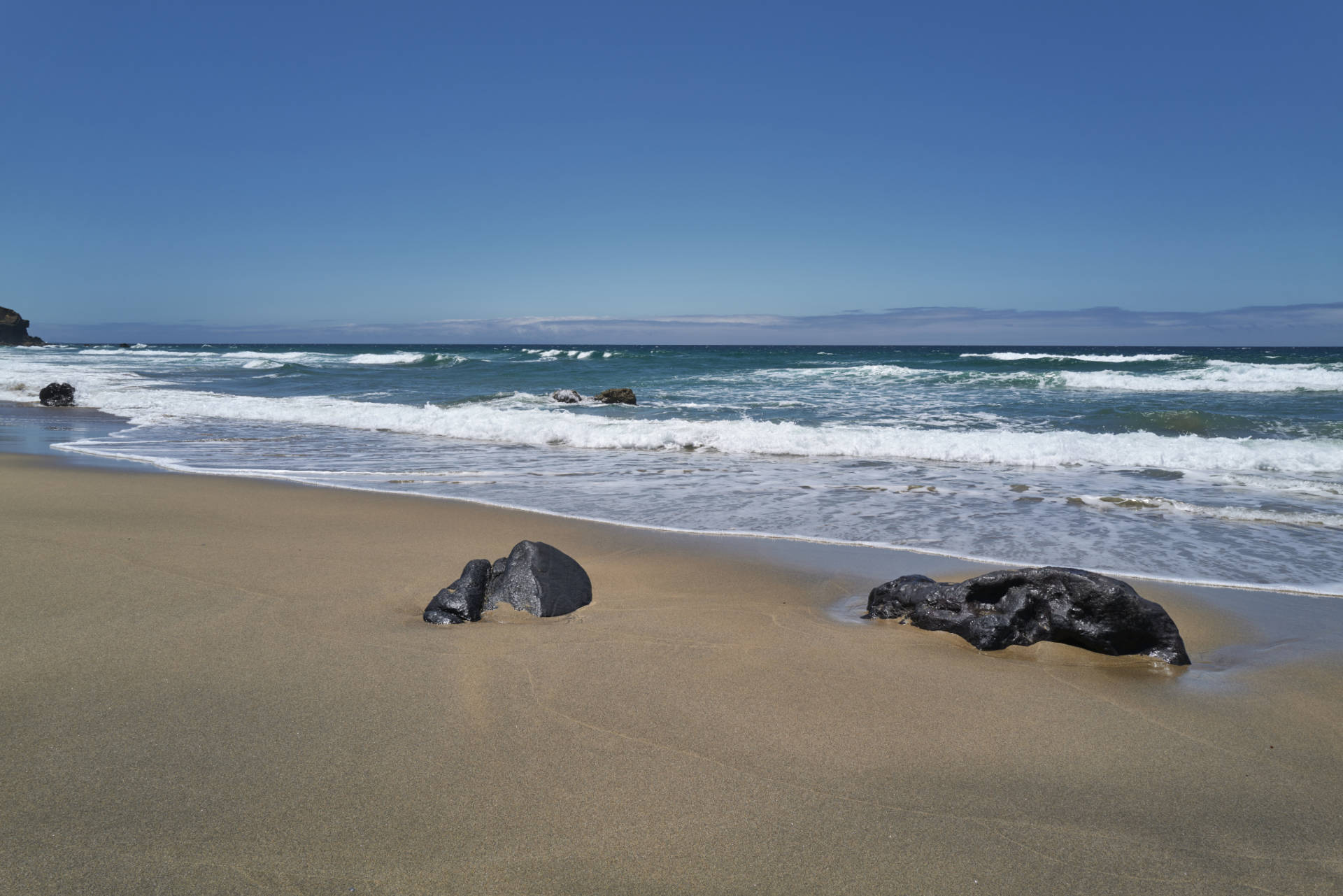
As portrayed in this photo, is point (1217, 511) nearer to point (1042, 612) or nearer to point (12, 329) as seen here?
point (1042, 612)

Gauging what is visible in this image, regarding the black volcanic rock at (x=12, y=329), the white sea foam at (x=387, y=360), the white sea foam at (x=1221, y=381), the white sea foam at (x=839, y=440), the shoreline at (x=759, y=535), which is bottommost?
the shoreline at (x=759, y=535)

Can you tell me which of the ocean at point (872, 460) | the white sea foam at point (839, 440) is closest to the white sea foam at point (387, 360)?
the ocean at point (872, 460)

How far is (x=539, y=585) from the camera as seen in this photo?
3.55 metres

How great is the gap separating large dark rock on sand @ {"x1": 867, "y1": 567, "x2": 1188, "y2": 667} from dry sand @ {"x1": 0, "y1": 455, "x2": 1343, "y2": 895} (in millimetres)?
98

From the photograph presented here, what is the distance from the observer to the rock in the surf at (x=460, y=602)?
338 centimetres

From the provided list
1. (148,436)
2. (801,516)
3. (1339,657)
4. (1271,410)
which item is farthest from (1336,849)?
(1271,410)

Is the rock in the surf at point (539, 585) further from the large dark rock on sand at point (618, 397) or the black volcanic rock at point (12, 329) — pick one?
the black volcanic rock at point (12, 329)

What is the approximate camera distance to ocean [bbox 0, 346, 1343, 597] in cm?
541

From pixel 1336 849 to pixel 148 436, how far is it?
44.0 ft

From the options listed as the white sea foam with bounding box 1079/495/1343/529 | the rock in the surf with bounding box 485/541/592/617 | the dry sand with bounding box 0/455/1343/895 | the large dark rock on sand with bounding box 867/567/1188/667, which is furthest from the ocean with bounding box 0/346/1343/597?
the rock in the surf with bounding box 485/541/592/617

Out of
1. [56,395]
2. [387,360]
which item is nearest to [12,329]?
[387,360]

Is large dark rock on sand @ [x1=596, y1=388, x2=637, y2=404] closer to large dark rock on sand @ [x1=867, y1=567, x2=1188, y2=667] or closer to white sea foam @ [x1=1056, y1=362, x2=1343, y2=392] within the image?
large dark rock on sand @ [x1=867, y1=567, x2=1188, y2=667]

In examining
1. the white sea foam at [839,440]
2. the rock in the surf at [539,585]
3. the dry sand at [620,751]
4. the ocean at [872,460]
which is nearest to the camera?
the dry sand at [620,751]

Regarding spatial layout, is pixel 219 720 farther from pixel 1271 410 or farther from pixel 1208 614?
pixel 1271 410
